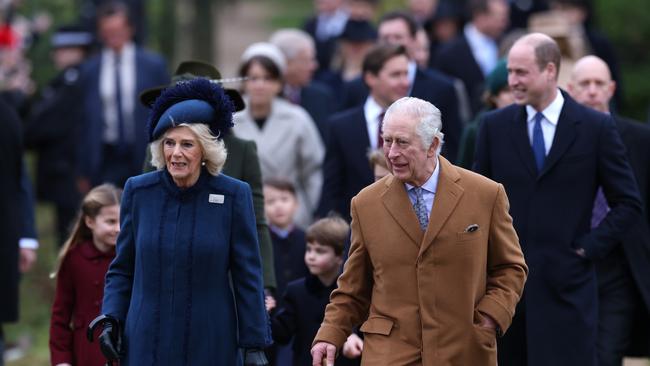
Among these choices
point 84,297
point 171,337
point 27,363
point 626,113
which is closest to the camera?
point 171,337

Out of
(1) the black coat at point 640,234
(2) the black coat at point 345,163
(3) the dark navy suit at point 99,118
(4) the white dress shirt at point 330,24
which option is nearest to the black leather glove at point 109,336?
(2) the black coat at point 345,163

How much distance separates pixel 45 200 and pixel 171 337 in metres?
8.33

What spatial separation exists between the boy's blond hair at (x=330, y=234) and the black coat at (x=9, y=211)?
7.66 ft

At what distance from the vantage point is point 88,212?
8.87 m

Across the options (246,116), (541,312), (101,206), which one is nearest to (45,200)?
(246,116)

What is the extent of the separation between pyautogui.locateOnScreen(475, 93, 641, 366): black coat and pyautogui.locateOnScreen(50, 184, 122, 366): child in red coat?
89.7 inches

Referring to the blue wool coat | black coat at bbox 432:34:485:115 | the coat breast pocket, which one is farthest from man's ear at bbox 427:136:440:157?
black coat at bbox 432:34:485:115

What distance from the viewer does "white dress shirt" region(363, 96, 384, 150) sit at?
34.4 ft

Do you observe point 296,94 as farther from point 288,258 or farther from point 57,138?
point 288,258

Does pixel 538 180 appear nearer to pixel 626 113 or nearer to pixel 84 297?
pixel 84 297

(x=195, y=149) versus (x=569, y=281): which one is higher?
(x=195, y=149)

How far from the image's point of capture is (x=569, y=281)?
882 cm

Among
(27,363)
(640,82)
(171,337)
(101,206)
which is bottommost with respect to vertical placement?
(27,363)

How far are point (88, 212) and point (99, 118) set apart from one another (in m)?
5.14
